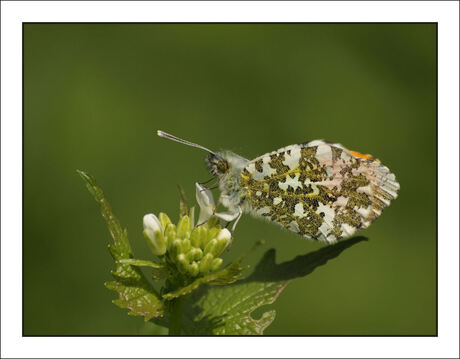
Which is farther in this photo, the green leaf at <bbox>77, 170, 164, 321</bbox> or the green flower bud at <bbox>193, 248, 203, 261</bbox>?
the green flower bud at <bbox>193, 248, 203, 261</bbox>

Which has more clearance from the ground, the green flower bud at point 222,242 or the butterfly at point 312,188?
the butterfly at point 312,188

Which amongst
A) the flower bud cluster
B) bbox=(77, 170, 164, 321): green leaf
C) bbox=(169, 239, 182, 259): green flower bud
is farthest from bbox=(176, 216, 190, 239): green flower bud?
bbox=(77, 170, 164, 321): green leaf

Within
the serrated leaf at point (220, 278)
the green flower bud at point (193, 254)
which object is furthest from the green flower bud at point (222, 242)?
the serrated leaf at point (220, 278)

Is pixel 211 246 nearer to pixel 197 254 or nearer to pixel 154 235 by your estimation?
pixel 197 254

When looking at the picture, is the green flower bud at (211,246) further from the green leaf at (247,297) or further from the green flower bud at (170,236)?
the green leaf at (247,297)

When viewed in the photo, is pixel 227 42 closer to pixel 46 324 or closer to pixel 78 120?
pixel 78 120

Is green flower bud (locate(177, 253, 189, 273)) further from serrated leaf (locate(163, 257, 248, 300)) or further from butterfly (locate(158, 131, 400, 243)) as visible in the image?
butterfly (locate(158, 131, 400, 243))
